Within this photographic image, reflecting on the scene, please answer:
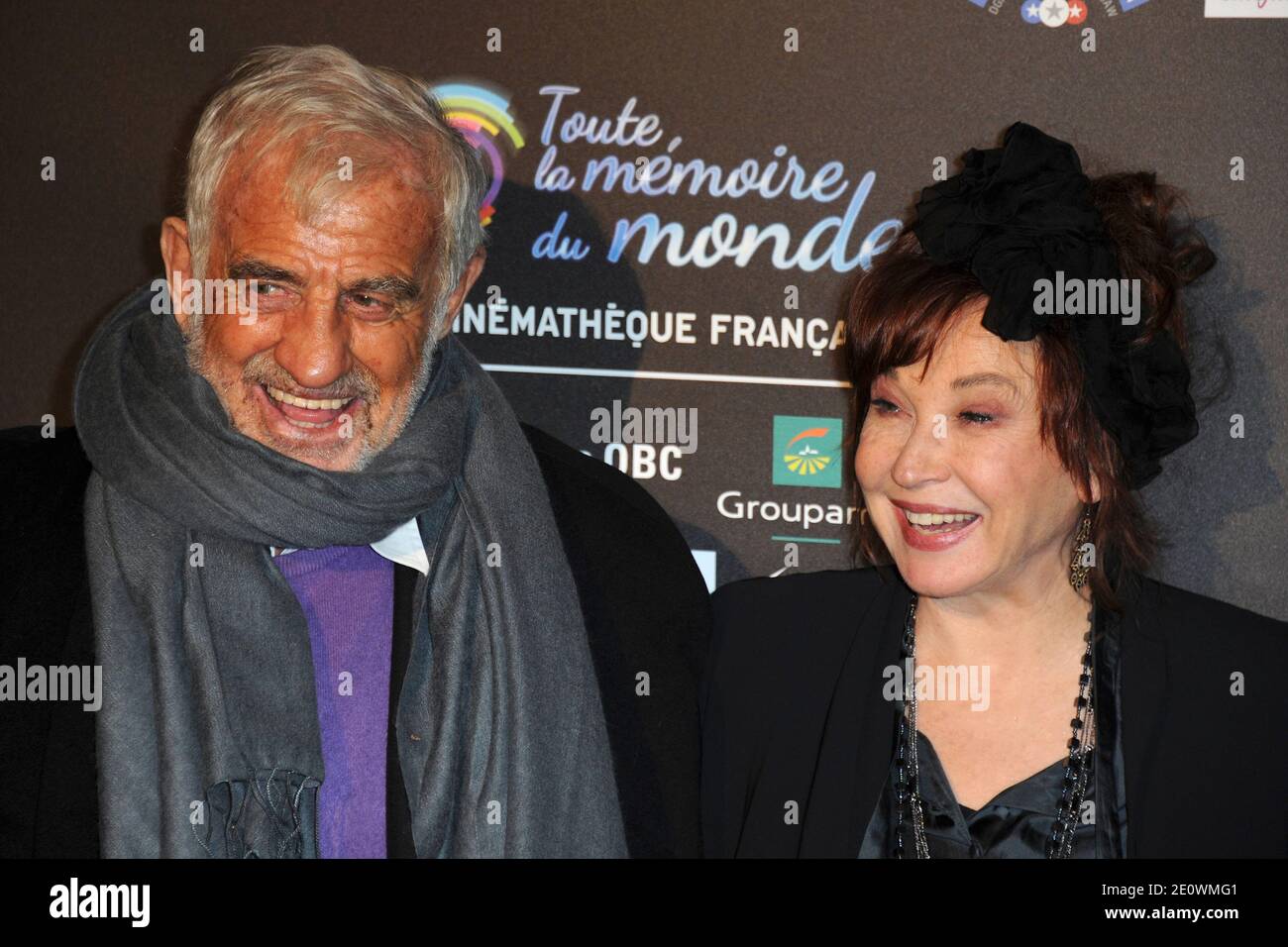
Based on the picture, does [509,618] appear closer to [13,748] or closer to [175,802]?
[175,802]

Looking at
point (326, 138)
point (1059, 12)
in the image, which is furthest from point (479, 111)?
point (1059, 12)

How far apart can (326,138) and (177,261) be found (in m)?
0.35

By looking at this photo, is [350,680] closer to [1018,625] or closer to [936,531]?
[936,531]

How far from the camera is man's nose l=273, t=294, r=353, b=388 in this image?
7.14 feet

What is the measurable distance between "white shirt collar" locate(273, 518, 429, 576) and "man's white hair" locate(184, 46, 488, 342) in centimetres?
38

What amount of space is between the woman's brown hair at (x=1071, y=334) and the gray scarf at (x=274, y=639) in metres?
0.69

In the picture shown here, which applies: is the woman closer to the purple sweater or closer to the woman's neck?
the woman's neck

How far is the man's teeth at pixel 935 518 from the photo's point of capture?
2197mm

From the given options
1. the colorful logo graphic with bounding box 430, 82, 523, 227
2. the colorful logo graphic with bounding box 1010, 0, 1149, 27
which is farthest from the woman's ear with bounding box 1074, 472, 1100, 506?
the colorful logo graphic with bounding box 430, 82, 523, 227

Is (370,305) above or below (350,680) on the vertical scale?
above

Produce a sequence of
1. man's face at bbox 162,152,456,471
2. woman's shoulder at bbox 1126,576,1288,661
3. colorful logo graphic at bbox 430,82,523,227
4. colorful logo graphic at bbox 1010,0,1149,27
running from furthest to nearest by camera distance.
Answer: colorful logo graphic at bbox 430,82,523,227 → colorful logo graphic at bbox 1010,0,1149,27 → woman's shoulder at bbox 1126,576,1288,661 → man's face at bbox 162,152,456,471

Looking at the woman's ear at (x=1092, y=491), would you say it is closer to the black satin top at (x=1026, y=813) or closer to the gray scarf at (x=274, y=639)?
the black satin top at (x=1026, y=813)

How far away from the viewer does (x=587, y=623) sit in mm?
2445

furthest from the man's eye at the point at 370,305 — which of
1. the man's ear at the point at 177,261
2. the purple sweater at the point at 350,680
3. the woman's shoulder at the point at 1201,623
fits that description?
the woman's shoulder at the point at 1201,623
